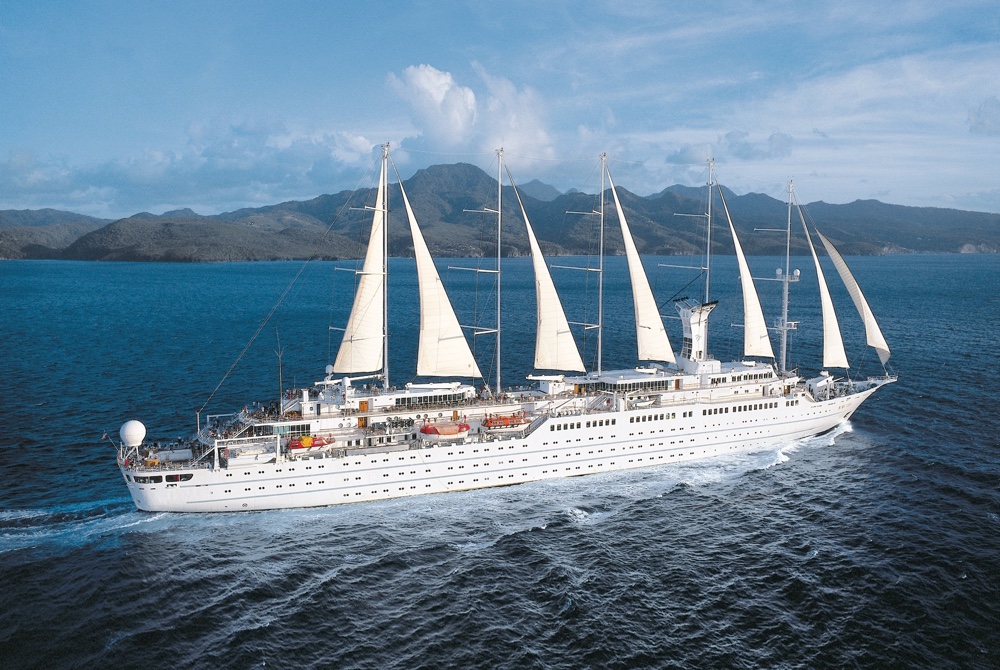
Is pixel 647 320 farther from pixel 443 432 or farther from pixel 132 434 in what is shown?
pixel 132 434

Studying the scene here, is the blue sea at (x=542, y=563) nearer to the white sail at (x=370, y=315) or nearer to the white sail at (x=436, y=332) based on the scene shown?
the white sail at (x=436, y=332)

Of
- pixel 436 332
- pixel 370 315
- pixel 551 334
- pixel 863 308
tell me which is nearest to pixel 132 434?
pixel 370 315

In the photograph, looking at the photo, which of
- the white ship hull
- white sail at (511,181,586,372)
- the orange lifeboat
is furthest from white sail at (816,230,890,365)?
the orange lifeboat

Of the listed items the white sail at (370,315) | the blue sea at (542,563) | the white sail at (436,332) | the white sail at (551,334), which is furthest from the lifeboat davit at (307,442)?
the white sail at (551,334)

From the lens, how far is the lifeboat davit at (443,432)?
35188 mm

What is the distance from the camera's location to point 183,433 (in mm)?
42375

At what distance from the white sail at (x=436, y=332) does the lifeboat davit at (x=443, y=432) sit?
10.7ft

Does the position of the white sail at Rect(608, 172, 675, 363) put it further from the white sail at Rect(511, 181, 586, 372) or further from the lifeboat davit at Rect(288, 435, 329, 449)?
the lifeboat davit at Rect(288, 435, 329, 449)

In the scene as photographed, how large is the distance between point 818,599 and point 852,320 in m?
74.3

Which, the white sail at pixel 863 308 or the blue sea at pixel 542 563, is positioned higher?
the white sail at pixel 863 308

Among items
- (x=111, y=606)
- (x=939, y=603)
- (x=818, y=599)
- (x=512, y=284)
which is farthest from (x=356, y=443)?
(x=512, y=284)

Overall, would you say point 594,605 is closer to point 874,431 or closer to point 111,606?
point 111,606

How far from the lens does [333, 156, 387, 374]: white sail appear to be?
36.3m

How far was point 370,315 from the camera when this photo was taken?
123 feet
